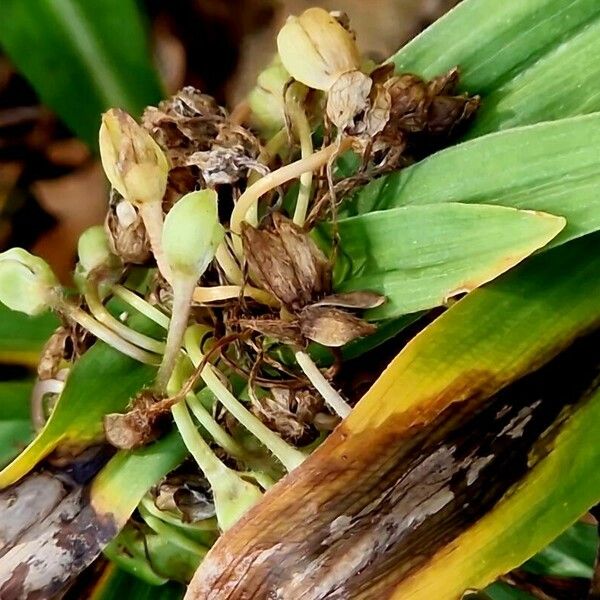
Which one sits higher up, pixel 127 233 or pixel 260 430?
pixel 127 233

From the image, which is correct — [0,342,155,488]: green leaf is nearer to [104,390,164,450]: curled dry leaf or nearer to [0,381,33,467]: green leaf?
[104,390,164,450]: curled dry leaf

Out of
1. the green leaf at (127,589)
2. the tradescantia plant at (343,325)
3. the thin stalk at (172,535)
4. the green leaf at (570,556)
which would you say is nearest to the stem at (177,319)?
the tradescantia plant at (343,325)

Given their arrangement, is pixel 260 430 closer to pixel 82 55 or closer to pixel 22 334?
pixel 22 334

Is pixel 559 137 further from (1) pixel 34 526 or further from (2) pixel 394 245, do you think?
(1) pixel 34 526

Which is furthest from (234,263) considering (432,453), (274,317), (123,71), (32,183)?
(32,183)

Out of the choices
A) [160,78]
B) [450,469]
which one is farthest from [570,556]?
[160,78]

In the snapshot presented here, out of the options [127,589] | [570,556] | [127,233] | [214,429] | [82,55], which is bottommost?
[570,556]

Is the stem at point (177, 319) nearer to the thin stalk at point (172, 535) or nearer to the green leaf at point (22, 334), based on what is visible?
the thin stalk at point (172, 535)

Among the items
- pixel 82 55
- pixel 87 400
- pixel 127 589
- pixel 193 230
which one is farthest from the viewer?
pixel 82 55
